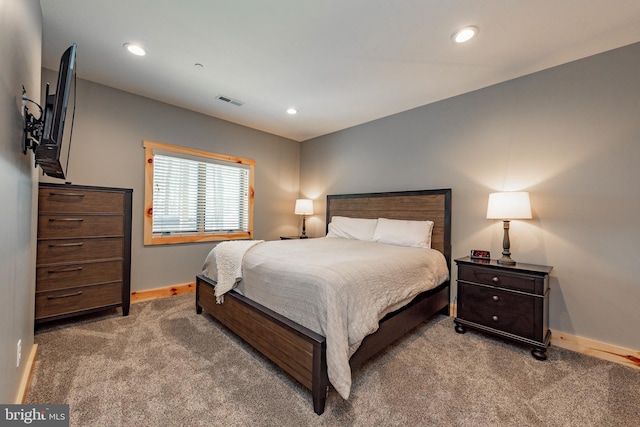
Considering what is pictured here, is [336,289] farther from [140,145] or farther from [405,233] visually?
[140,145]

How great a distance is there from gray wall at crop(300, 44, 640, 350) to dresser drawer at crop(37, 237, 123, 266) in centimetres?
357

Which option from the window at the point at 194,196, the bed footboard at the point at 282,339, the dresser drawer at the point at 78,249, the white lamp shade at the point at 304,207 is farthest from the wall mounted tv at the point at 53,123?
the white lamp shade at the point at 304,207

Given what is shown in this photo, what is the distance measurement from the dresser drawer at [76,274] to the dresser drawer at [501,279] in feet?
11.3

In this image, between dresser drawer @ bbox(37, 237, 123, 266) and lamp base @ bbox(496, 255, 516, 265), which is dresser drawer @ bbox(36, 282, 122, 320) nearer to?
dresser drawer @ bbox(37, 237, 123, 266)

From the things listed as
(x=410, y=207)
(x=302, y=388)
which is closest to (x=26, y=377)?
(x=302, y=388)

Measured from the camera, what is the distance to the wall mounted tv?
4.54 feet

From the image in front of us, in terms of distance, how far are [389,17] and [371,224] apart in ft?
7.56

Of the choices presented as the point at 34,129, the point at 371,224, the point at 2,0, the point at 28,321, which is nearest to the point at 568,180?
the point at 371,224

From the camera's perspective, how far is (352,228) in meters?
3.70

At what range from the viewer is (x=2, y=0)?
109cm

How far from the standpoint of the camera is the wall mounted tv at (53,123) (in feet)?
4.54

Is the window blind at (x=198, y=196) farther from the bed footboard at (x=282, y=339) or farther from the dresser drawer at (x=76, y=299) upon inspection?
the bed footboard at (x=282, y=339)

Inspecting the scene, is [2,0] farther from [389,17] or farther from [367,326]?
[367,326]

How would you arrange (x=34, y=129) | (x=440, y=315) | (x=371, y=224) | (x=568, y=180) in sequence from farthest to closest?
(x=371, y=224)
(x=440, y=315)
(x=568, y=180)
(x=34, y=129)
